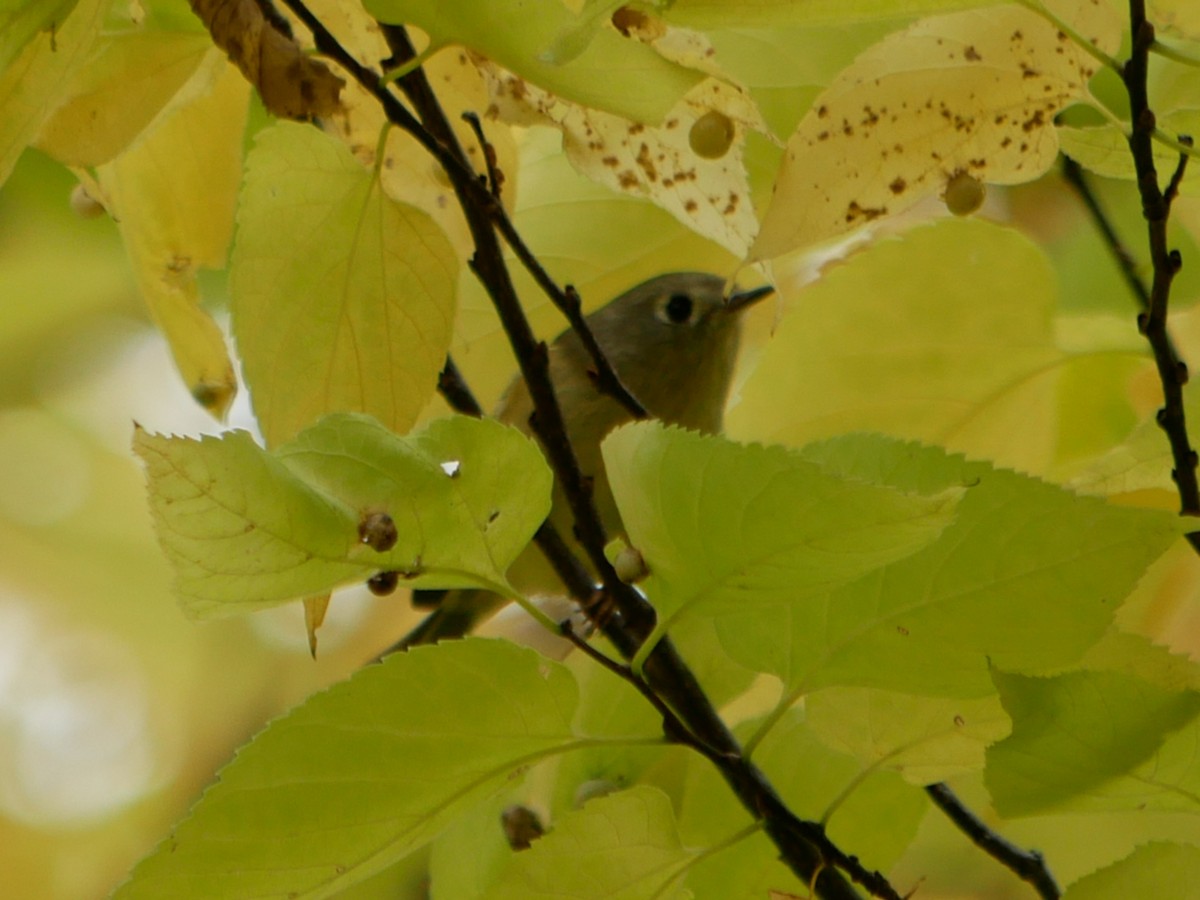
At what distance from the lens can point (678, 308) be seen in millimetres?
2041

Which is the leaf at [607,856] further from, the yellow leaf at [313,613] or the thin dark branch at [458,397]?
the thin dark branch at [458,397]

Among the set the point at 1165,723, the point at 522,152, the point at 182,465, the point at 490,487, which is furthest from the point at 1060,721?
the point at 522,152

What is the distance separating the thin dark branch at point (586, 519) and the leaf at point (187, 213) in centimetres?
22

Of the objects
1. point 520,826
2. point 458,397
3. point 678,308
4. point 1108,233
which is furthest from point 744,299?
point 520,826

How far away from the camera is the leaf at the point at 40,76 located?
2.31ft

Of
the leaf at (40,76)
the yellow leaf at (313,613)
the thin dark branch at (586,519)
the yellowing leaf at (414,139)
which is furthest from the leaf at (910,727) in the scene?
the leaf at (40,76)

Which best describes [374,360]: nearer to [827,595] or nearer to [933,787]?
[827,595]

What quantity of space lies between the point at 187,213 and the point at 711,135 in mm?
416

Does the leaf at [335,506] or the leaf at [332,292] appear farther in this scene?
the leaf at [332,292]

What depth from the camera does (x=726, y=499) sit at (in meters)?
0.57

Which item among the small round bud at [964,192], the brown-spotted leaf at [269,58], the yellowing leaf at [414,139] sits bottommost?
the small round bud at [964,192]

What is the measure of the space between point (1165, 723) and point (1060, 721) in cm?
4

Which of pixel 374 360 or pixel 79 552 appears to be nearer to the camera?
pixel 374 360

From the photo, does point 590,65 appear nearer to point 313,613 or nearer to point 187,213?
point 313,613
